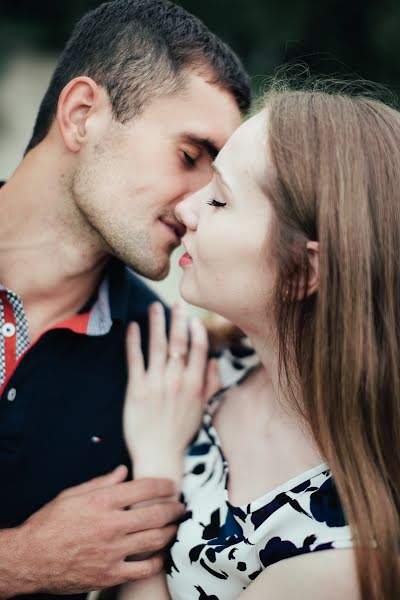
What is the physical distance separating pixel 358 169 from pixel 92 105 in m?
0.88

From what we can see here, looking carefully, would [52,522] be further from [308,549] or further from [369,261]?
[369,261]

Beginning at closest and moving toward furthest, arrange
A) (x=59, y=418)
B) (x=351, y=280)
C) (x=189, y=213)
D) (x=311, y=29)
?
(x=351, y=280), (x=189, y=213), (x=59, y=418), (x=311, y=29)

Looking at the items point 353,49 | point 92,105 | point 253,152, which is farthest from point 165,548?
point 353,49

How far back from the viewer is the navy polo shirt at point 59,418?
5.98 ft

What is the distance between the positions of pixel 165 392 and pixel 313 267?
0.63 m

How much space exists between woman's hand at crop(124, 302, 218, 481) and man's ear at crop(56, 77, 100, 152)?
55cm

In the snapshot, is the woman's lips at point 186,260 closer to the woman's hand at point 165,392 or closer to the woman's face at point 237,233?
the woman's face at point 237,233

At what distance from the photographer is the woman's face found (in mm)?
1578

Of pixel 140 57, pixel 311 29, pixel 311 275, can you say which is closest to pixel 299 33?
pixel 311 29

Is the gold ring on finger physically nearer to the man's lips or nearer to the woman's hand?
the woman's hand

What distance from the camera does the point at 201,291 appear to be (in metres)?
1.72

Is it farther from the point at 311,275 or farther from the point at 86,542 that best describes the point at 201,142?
the point at 86,542

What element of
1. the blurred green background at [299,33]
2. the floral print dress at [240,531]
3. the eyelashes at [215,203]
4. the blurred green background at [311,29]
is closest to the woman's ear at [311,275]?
the eyelashes at [215,203]

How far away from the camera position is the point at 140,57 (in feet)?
6.61
